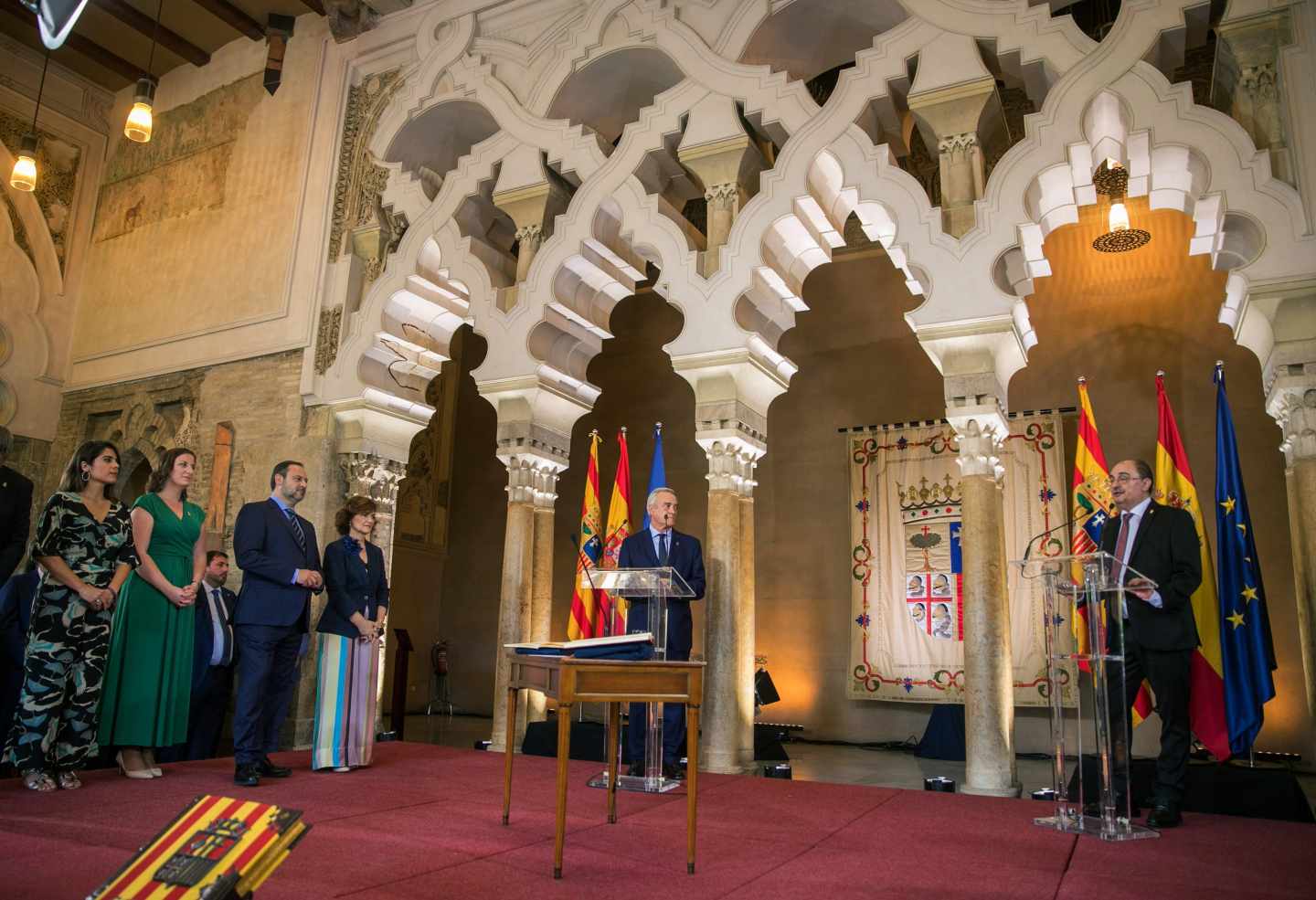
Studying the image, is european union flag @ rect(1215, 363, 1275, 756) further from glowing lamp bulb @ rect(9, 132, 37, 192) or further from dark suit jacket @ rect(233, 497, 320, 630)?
glowing lamp bulb @ rect(9, 132, 37, 192)

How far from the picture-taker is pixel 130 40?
26.9 ft

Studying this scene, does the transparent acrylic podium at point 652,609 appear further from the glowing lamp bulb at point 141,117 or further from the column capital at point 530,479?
the glowing lamp bulb at point 141,117

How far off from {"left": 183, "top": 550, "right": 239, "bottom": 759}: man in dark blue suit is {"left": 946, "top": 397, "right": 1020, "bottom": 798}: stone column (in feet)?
13.6

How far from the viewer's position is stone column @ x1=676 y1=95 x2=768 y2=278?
5773 mm

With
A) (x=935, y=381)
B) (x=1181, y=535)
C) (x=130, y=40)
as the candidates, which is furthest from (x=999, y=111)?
(x=130, y=40)

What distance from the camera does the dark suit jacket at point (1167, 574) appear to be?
11.8 feet

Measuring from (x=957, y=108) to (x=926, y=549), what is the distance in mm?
4507

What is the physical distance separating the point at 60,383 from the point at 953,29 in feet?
26.0

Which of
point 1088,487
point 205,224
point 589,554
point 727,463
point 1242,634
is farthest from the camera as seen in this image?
point 205,224

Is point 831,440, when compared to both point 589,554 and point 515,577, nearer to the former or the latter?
point 589,554

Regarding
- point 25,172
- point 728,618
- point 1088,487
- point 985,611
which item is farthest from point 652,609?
point 25,172

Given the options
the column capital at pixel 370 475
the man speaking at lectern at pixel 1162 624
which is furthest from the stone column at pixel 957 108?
the column capital at pixel 370 475

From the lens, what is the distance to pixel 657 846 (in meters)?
3.07

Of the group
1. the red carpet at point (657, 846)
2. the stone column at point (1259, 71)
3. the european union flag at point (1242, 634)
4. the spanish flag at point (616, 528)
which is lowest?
the red carpet at point (657, 846)
